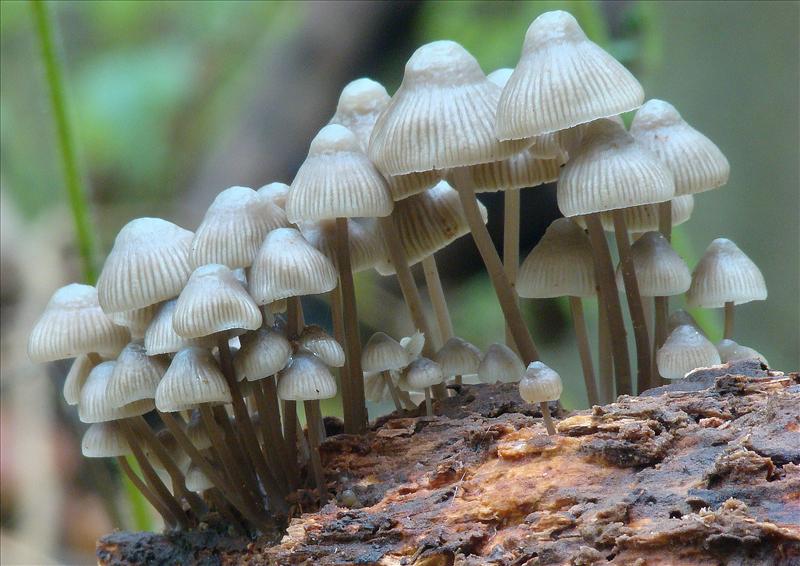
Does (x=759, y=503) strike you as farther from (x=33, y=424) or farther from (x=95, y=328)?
(x=33, y=424)

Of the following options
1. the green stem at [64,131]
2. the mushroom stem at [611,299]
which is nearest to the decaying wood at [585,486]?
the mushroom stem at [611,299]

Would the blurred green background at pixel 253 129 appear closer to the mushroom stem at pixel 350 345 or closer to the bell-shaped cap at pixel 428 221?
the bell-shaped cap at pixel 428 221

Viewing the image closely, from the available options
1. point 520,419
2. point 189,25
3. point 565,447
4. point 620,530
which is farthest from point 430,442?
point 189,25

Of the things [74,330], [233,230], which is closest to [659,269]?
[233,230]

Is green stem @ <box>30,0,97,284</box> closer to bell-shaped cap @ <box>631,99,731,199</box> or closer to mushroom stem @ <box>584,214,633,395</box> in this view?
mushroom stem @ <box>584,214,633,395</box>

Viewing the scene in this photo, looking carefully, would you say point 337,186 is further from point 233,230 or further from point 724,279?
point 724,279

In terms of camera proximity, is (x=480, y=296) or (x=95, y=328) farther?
(x=480, y=296)

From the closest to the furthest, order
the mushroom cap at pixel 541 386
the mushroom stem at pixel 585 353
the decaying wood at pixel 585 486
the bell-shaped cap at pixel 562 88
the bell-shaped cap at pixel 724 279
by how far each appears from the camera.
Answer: the decaying wood at pixel 585 486
the mushroom cap at pixel 541 386
the bell-shaped cap at pixel 562 88
the bell-shaped cap at pixel 724 279
the mushroom stem at pixel 585 353

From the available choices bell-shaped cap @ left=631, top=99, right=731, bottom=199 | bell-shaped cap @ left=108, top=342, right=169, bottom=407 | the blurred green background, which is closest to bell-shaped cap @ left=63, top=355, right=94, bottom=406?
bell-shaped cap @ left=108, top=342, right=169, bottom=407
